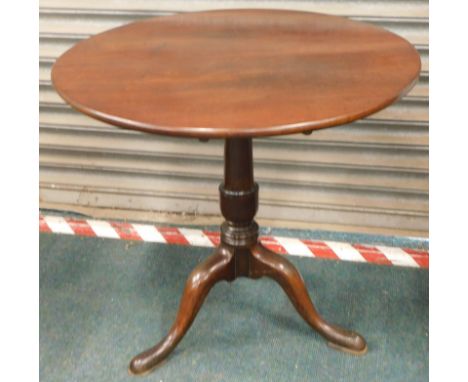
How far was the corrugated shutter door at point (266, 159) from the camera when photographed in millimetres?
1951

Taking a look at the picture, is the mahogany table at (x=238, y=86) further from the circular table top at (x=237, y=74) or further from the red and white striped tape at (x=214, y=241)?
the red and white striped tape at (x=214, y=241)

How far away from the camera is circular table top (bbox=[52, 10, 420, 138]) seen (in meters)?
1.10

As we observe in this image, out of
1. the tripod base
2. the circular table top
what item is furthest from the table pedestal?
the circular table top

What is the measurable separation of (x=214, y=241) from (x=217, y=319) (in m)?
0.42

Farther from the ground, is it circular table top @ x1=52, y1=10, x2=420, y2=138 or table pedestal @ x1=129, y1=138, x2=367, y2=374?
circular table top @ x1=52, y1=10, x2=420, y2=138

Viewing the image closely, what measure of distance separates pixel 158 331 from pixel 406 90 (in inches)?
38.8

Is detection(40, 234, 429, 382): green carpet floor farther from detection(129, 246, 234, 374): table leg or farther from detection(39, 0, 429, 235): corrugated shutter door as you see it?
detection(39, 0, 429, 235): corrugated shutter door

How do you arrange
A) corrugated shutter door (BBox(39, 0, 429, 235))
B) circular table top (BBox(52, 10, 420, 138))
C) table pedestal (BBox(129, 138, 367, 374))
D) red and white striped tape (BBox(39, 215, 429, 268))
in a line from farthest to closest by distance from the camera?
red and white striped tape (BBox(39, 215, 429, 268)) < corrugated shutter door (BBox(39, 0, 429, 235)) < table pedestal (BBox(129, 138, 367, 374)) < circular table top (BBox(52, 10, 420, 138))

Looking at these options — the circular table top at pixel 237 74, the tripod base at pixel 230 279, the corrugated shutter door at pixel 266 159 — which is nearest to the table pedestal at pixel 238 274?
the tripod base at pixel 230 279

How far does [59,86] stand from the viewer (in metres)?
1.25

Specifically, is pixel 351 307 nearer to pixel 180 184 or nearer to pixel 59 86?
pixel 180 184

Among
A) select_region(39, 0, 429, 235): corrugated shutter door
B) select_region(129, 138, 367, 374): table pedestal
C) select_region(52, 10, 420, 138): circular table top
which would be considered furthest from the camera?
select_region(39, 0, 429, 235): corrugated shutter door

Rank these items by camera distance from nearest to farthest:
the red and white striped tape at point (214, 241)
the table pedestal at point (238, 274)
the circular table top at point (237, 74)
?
1. the circular table top at point (237, 74)
2. the table pedestal at point (238, 274)
3. the red and white striped tape at point (214, 241)

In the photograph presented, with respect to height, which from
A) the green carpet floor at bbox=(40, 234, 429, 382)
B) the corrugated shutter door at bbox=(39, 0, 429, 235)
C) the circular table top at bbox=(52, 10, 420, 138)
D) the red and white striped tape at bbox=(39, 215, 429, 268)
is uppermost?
the circular table top at bbox=(52, 10, 420, 138)
